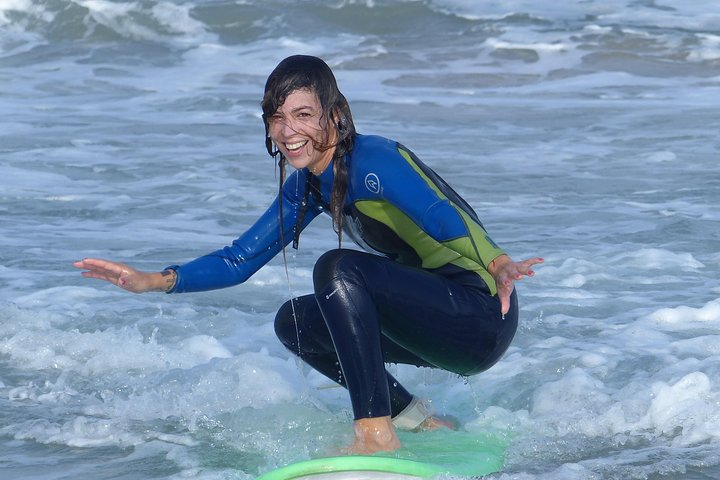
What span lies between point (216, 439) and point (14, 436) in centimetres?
66

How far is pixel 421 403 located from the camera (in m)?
3.71

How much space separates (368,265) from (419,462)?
1.81 ft

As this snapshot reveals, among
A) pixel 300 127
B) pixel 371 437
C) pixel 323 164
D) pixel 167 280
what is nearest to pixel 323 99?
pixel 300 127

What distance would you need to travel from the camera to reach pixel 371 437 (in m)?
3.30

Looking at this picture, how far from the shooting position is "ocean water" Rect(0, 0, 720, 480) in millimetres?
3834

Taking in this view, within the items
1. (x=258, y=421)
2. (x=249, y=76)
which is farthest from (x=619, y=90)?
(x=258, y=421)

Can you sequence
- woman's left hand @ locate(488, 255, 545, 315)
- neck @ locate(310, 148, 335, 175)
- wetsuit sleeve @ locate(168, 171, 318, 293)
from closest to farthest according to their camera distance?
woman's left hand @ locate(488, 255, 545, 315)
neck @ locate(310, 148, 335, 175)
wetsuit sleeve @ locate(168, 171, 318, 293)

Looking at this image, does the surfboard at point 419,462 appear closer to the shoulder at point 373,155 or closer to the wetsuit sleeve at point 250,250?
the wetsuit sleeve at point 250,250

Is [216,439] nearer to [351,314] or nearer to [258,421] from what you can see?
[258,421]

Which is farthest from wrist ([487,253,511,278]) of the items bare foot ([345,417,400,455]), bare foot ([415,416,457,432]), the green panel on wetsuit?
bare foot ([415,416,457,432])

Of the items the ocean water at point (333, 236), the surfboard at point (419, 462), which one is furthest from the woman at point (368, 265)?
the ocean water at point (333, 236)

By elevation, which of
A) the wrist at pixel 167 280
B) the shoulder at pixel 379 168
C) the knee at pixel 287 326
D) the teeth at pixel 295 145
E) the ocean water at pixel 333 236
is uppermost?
the teeth at pixel 295 145

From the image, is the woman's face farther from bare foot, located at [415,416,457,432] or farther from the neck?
bare foot, located at [415,416,457,432]

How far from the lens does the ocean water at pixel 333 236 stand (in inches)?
151
